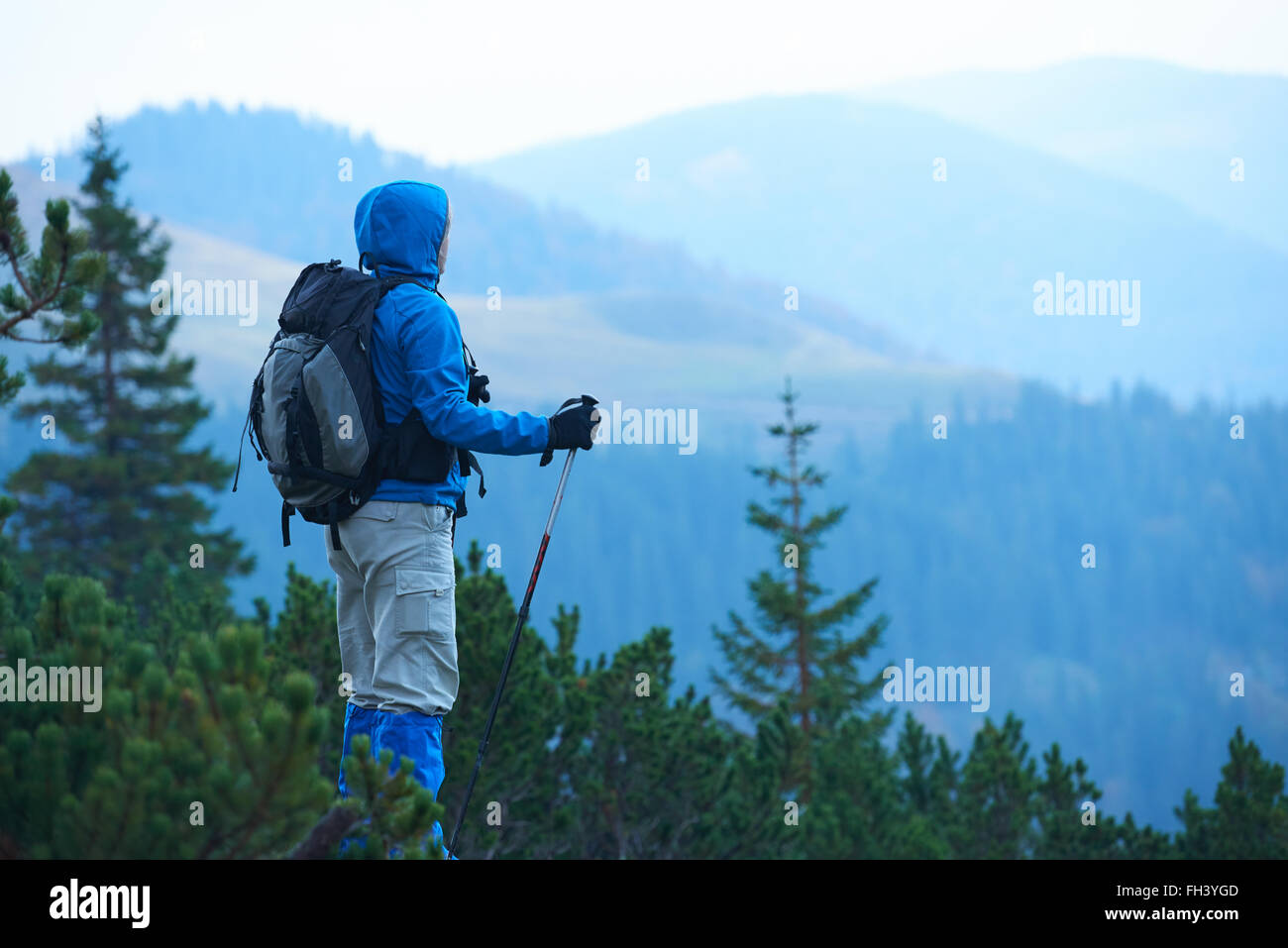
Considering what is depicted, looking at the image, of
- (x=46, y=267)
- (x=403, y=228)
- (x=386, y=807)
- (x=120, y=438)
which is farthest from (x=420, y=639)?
(x=120, y=438)

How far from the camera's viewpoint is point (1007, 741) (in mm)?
14578

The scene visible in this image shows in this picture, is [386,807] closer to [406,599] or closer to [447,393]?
[406,599]

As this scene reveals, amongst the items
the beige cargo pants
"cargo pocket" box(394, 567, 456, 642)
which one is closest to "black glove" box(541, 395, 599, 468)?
the beige cargo pants

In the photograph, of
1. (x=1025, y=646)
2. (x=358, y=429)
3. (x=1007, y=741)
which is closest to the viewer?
(x=358, y=429)

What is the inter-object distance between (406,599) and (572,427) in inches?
31.4

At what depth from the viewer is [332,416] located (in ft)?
12.3

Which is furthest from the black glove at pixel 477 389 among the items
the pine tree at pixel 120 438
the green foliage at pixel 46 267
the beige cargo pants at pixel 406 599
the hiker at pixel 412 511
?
the pine tree at pixel 120 438

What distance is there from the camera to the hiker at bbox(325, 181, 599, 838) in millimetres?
3816

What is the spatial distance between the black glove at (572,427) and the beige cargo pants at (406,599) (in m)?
0.45

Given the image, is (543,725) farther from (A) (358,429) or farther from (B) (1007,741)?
(B) (1007,741)

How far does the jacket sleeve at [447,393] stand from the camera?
Answer: 381cm

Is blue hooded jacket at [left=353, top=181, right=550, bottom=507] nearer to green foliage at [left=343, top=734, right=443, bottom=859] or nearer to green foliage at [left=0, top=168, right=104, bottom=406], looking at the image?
green foliage at [left=343, top=734, right=443, bottom=859]
